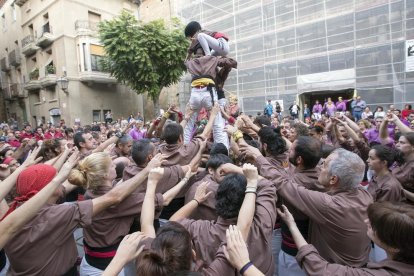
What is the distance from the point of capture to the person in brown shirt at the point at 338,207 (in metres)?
2.16

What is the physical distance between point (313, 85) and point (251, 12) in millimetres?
6431

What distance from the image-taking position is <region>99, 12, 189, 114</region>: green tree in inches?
727

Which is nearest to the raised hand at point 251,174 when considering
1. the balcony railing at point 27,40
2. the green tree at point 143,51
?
the green tree at point 143,51

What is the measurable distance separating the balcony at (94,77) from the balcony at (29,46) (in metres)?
5.60

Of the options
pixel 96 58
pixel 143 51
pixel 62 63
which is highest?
pixel 96 58

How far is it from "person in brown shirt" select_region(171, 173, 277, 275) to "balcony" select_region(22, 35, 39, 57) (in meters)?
28.5

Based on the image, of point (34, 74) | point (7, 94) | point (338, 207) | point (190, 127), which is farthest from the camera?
point (7, 94)

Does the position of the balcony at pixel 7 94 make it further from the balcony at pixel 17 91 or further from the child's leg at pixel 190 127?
the child's leg at pixel 190 127

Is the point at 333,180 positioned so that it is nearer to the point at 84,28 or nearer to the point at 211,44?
the point at 211,44

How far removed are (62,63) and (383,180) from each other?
82.1 ft

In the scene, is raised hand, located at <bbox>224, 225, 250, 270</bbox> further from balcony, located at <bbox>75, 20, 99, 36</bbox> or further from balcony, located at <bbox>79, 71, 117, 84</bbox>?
balcony, located at <bbox>75, 20, 99, 36</bbox>

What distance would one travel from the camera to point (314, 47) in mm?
18094

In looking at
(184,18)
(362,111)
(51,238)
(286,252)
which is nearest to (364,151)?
(286,252)

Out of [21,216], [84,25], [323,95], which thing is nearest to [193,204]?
[21,216]
